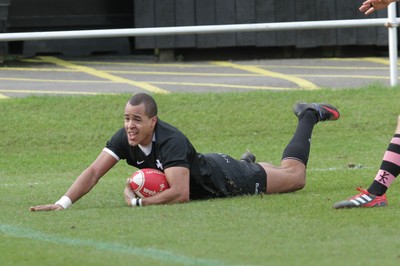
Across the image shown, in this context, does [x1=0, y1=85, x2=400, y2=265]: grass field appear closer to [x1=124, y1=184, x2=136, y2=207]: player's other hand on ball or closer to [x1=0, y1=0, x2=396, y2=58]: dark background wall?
[x1=124, y1=184, x2=136, y2=207]: player's other hand on ball

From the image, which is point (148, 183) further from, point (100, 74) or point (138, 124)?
point (100, 74)

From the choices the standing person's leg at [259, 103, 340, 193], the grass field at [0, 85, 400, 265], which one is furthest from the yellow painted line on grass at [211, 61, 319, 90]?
the standing person's leg at [259, 103, 340, 193]

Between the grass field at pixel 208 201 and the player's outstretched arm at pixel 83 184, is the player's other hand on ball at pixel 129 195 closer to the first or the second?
the grass field at pixel 208 201

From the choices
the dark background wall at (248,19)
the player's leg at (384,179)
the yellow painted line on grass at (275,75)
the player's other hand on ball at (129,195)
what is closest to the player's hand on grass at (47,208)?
the player's other hand on ball at (129,195)

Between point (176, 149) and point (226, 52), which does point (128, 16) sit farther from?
point (176, 149)

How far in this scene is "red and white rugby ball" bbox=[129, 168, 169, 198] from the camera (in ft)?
31.6

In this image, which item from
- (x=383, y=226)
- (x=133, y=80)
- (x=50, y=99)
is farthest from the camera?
(x=133, y=80)

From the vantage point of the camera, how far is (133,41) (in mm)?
21859

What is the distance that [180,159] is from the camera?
9.56 m

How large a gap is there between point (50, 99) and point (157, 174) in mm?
6312

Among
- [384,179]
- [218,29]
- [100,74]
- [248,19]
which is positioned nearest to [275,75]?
[248,19]

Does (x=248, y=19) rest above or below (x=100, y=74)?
above

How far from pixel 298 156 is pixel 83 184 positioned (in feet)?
6.90

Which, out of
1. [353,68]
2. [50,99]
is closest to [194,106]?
[50,99]
